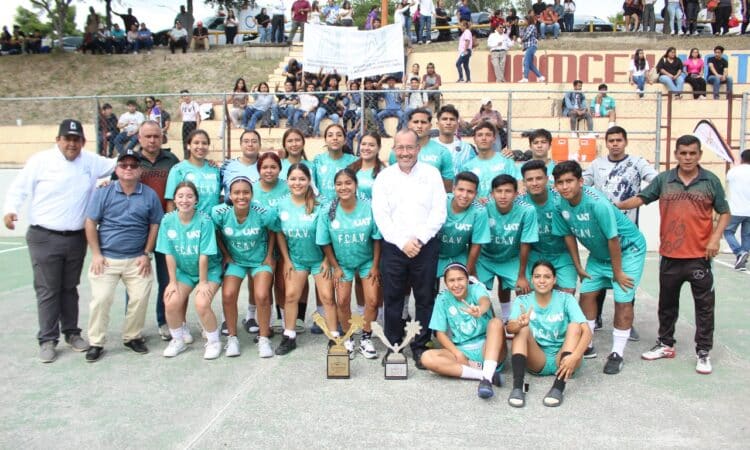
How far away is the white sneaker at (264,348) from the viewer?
563cm

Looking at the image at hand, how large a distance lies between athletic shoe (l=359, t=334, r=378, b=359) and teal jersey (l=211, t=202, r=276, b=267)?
111cm

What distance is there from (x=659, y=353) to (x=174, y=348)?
4.00m

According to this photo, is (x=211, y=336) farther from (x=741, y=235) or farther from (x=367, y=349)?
(x=741, y=235)

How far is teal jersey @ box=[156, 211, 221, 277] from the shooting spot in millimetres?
5672

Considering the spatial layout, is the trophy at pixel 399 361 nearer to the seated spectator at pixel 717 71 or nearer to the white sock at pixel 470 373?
the white sock at pixel 470 373

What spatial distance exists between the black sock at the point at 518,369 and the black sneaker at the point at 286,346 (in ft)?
6.40

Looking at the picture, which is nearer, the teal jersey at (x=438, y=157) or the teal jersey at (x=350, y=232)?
the teal jersey at (x=350, y=232)

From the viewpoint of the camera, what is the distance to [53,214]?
5.63 m

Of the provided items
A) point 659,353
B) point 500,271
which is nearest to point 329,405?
point 500,271

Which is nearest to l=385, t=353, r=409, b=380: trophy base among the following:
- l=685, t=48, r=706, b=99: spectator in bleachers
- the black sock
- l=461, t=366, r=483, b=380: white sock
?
l=461, t=366, r=483, b=380: white sock

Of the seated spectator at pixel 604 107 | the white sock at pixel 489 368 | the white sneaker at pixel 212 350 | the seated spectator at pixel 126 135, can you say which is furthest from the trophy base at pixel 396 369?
the seated spectator at pixel 604 107

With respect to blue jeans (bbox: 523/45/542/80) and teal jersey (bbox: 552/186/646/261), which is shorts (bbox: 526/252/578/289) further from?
blue jeans (bbox: 523/45/542/80)

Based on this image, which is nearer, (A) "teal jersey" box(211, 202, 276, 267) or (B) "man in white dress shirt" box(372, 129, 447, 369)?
(B) "man in white dress shirt" box(372, 129, 447, 369)

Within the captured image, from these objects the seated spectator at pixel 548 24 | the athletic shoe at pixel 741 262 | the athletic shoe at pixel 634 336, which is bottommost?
the athletic shoe at pixel 634 336
